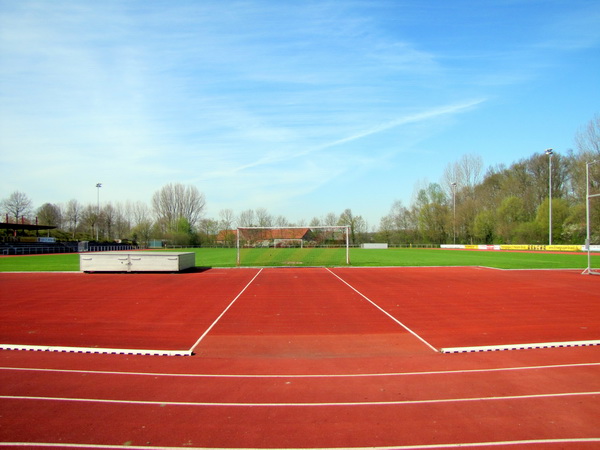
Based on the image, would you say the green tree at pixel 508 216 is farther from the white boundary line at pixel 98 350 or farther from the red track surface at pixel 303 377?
the white boundary line at pixel 98 350

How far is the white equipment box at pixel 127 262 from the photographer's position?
27.6 metres

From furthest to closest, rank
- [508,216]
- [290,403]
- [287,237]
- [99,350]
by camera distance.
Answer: [508,216]
[287,237]
[99,350]
[290,403]

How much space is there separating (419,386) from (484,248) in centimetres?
7196

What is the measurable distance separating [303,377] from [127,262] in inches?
925

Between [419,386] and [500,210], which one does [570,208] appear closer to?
[500,210]

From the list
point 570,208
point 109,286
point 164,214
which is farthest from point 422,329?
point 164,214

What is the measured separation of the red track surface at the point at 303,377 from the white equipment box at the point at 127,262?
467 inches

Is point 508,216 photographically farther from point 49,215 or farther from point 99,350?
point 49,215

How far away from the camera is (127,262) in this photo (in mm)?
27781

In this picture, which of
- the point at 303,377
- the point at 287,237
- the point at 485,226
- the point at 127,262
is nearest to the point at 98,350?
the point at 303,377

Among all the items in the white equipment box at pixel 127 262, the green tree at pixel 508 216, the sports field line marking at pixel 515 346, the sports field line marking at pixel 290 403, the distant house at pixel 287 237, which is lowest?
the sports field line marking at pixel 515 346

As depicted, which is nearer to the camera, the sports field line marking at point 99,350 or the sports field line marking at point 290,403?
the sports field line marking at point 290,403

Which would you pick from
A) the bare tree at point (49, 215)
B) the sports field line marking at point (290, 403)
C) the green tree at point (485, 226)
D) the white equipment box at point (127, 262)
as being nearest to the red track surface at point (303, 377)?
the sports field line marking at point (290, 403)

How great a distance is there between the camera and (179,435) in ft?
16.7
